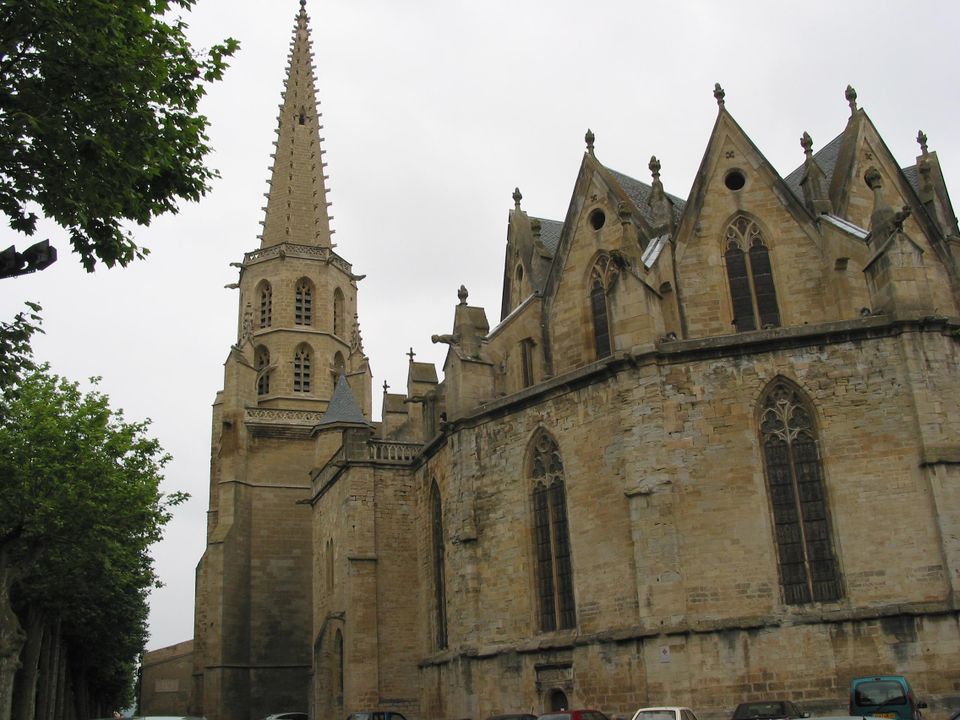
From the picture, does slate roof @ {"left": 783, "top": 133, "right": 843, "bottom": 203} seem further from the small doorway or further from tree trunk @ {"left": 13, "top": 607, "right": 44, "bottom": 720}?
tree trunk @ {"left": 13, "top": 607, "right": 44, "bottom": 720}

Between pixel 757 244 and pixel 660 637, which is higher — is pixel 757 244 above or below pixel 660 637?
above

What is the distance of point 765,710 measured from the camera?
15.2 m

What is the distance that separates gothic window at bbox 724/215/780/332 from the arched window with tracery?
2873 mm

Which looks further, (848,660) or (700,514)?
(700,514)

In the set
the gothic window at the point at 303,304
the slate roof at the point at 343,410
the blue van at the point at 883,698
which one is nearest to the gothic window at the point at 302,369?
the gothic window at the point at 303,304

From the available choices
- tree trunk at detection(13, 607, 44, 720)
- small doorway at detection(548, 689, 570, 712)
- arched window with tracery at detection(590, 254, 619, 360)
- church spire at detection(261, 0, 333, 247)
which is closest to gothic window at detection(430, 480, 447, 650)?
small doorway at detection(548, 689, 570, 712)

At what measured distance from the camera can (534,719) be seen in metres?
16.3

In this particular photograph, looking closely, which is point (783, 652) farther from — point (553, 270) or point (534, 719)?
point (553, 270)

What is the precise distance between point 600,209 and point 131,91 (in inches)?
618

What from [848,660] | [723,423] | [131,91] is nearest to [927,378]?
[723,423]

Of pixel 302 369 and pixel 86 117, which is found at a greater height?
pixel 302 369

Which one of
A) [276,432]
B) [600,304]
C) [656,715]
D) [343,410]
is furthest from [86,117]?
[276,432]

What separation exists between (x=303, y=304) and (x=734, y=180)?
24.9 m

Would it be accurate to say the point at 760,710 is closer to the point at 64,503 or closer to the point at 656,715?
the point at 656,715
